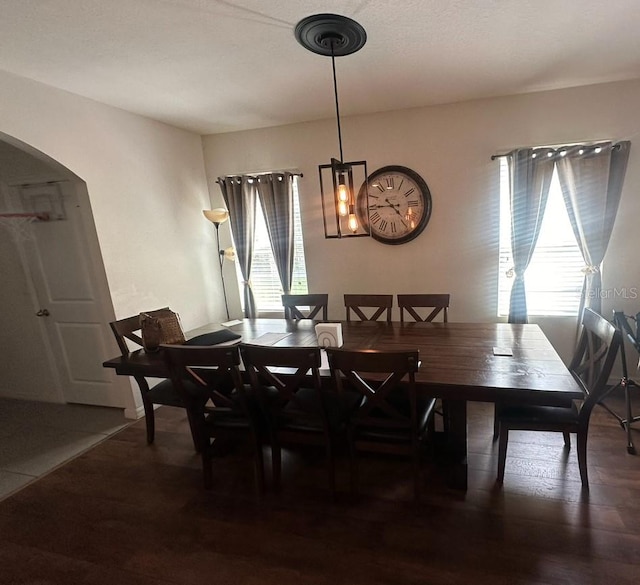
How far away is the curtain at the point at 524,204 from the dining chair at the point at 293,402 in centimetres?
212

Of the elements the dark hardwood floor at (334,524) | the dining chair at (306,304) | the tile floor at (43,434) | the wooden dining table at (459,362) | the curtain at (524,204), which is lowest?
the dark hardwood floor at (334,524)

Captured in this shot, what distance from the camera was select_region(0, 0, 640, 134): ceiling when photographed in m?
1.81

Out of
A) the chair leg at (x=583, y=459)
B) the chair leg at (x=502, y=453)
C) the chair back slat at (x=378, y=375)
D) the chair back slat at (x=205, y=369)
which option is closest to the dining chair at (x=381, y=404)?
the chair back slat at (x=378, y=375)

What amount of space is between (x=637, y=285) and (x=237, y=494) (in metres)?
3.68

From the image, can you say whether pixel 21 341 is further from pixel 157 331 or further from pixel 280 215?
pixel 280 215

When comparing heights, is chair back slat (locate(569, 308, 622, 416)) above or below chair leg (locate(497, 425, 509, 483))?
above

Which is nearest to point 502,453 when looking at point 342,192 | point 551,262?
point 342,192

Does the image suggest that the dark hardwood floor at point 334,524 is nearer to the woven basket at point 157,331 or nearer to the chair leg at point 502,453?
the chair leg at point 502,453

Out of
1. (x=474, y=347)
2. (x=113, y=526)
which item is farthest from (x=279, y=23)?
(x=113, y=526)

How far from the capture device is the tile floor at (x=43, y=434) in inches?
101

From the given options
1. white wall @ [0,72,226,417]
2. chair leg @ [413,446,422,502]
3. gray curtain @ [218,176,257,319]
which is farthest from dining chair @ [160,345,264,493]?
gray curtain @ [218,176,257,319]

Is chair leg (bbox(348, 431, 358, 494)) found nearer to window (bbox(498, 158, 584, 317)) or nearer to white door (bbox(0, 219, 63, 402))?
window (bbox(498, 158, 584, 317))

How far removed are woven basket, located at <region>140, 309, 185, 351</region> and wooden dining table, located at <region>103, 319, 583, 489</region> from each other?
0.28ft

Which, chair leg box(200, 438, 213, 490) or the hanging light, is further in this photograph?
chair leg box(200, 438, 213, 490)
